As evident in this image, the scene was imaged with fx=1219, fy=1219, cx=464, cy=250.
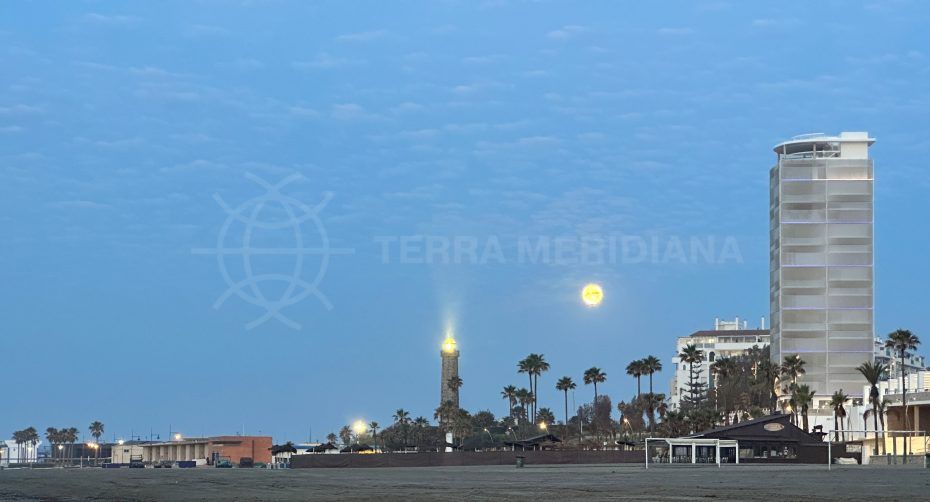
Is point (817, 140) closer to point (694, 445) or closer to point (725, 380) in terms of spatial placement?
point (725, 380)

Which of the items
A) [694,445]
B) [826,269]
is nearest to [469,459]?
[694,445]

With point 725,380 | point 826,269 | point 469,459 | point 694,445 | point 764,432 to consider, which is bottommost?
point 469,459

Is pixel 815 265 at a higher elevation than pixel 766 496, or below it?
higher

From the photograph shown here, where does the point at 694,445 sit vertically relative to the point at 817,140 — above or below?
below

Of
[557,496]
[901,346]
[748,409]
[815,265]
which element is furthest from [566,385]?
[557,496]

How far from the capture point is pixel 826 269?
18075 cm

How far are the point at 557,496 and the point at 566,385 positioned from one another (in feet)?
498

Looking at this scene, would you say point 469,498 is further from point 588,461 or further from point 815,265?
point 815,265

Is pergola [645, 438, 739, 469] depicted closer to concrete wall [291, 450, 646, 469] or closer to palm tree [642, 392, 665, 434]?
concrete wall [291, 450, 646, 469]

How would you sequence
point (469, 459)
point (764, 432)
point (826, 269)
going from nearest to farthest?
point (764, 432) < point (469, 459) < point (826, 269)

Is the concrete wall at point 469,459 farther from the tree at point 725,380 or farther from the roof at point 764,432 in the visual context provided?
the tree at point 725,380

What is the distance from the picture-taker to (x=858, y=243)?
181 metres

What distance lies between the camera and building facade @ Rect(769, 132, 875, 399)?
591 feet

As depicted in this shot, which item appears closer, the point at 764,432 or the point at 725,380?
the point at 764,432
